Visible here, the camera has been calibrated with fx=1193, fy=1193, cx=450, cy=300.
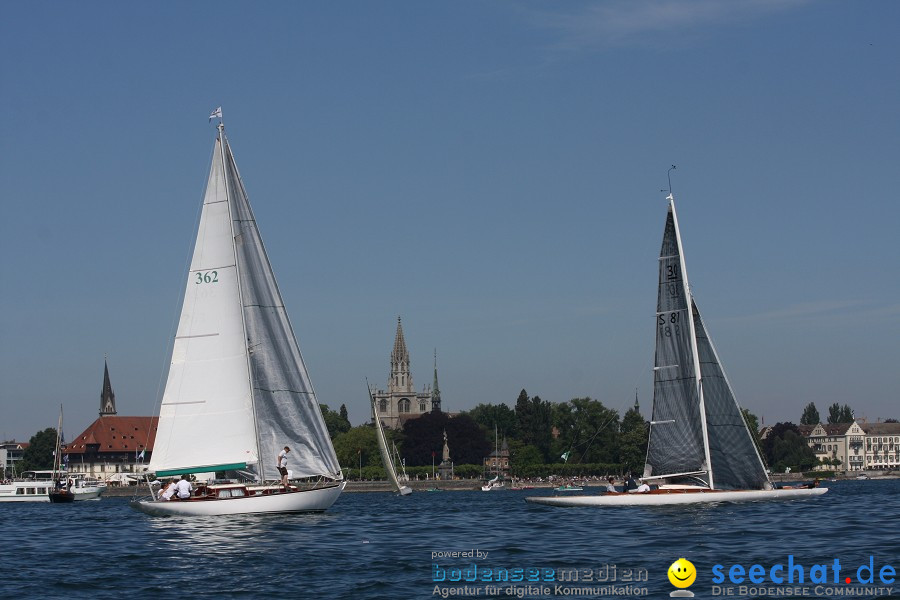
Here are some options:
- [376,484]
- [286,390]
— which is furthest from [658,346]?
[376,484]

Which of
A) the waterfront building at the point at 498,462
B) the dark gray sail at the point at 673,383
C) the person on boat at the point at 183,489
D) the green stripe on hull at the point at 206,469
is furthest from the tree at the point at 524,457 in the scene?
the person on boat at the point at 183,489

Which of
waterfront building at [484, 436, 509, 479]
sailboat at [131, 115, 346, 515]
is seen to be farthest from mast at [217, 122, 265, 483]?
waterfront building at [484, 436, 509, 479]

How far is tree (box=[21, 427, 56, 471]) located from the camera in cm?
18775

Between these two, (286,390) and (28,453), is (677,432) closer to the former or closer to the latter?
(286,390)

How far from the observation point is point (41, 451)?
189 m

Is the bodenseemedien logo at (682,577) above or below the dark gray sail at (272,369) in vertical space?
below

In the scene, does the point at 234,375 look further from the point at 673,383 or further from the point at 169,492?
the point at 673,383

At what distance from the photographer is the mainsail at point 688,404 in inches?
1891

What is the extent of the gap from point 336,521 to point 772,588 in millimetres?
19554

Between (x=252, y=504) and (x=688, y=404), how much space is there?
19.0 metres

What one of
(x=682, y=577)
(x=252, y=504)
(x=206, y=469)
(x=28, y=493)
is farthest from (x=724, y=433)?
(x=28, y=493)

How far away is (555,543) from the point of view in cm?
3061

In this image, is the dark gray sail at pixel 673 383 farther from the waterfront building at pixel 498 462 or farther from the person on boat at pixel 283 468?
the waterfront building at pixel 498 462

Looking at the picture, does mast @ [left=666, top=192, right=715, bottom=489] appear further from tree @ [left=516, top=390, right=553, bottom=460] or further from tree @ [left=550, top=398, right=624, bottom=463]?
tree @ [left=516, top=390, right=553, bottom=460]
